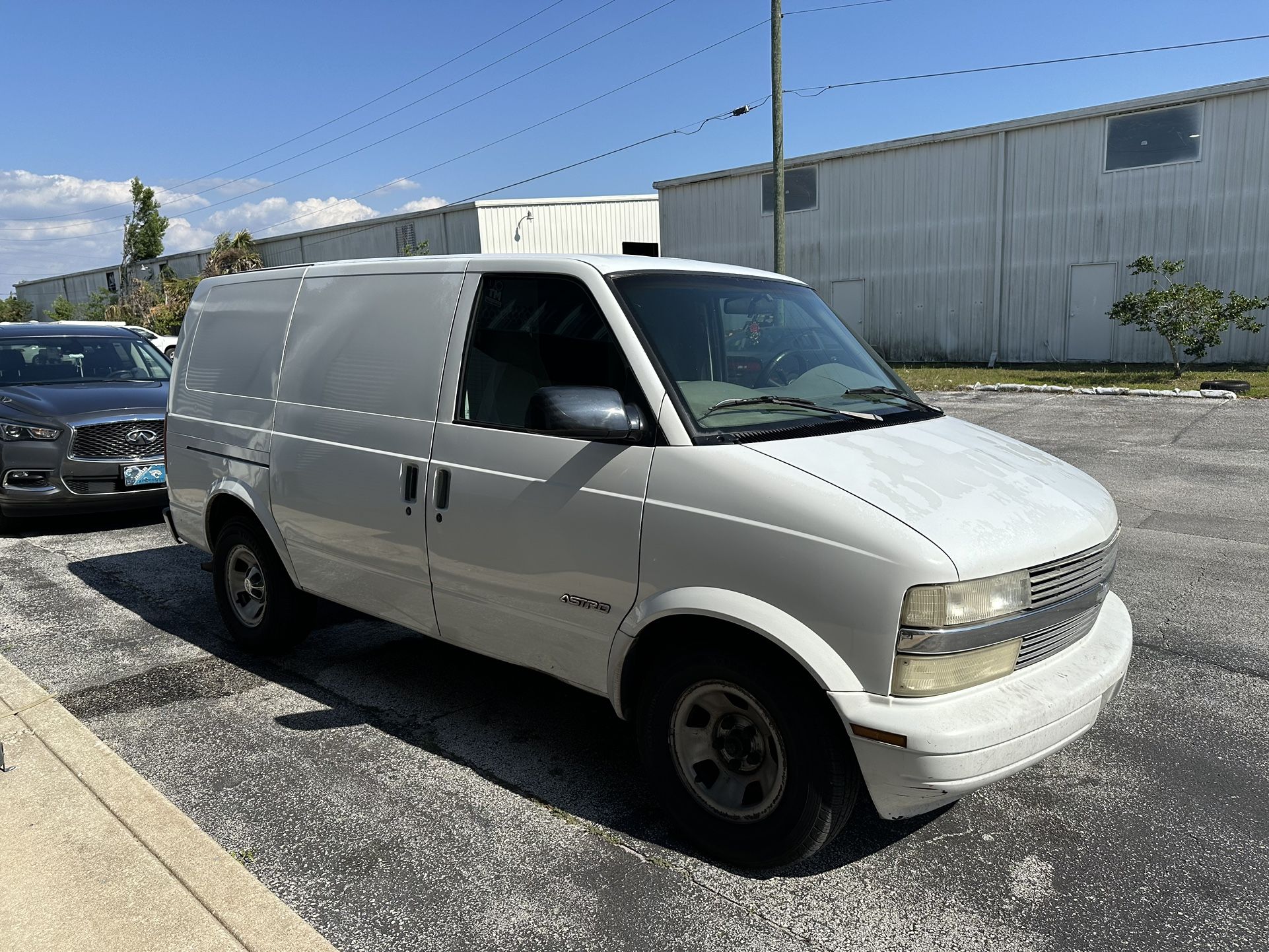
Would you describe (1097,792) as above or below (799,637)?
below

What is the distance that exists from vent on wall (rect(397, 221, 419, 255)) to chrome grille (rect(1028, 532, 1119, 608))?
111ft

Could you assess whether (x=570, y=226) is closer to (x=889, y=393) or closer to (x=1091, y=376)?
(x=1091, y=376)

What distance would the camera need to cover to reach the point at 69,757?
3875mm

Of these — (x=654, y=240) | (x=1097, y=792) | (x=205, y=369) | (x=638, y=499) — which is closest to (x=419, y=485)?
(x=638, y=499)

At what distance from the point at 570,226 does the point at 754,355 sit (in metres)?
30.4

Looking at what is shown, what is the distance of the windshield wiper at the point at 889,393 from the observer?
3.87 m

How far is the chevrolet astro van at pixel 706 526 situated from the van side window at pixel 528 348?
0.01 m

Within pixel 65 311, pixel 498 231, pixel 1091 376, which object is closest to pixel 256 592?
pixel 1091 376

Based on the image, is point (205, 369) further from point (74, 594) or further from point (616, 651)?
point (616, 651)

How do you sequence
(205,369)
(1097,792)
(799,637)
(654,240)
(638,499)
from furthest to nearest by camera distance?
(654,240) < (205,369) < (1097,792) < (638,499) < (799,637)

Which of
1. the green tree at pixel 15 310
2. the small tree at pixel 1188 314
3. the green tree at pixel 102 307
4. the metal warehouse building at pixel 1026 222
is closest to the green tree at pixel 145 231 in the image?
the green tree at pixel 102 307

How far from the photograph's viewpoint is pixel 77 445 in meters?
8.23

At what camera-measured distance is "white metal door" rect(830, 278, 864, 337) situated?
90.0 ft

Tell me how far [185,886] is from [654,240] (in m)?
35.3
